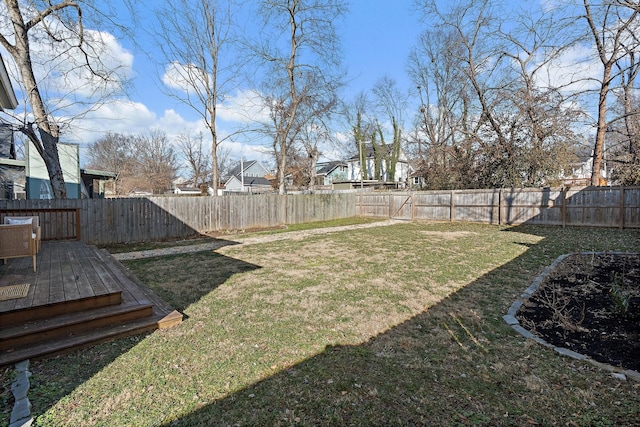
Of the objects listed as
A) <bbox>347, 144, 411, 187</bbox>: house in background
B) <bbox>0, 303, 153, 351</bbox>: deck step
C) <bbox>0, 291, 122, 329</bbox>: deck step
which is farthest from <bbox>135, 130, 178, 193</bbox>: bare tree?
<bbox>0, 303, 153, 351</bbox>: deck step

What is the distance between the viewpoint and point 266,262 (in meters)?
6.45

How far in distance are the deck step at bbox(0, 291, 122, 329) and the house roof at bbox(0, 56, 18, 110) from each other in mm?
4609

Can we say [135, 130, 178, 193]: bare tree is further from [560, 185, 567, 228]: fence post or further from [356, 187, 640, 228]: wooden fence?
[560, 185, 567, 228]: fence post

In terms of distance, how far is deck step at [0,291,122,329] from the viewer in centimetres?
278

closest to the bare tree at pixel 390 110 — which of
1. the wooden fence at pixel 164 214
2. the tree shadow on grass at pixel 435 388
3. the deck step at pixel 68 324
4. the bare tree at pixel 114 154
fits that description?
the wooden fence at pixel 164 214

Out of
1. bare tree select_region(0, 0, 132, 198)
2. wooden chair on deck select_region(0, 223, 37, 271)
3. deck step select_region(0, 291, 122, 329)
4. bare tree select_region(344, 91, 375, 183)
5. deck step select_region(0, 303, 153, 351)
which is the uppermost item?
bare tree select_region(344, 91, 375, 183)

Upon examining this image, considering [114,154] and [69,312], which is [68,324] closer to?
[69,312]

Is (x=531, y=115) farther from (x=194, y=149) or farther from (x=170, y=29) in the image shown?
(x=194, y=149)

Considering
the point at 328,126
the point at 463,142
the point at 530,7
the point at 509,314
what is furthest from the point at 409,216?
the point at 509,314

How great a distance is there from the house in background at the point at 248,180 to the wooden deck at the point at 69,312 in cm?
2925

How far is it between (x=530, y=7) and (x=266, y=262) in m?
14.9

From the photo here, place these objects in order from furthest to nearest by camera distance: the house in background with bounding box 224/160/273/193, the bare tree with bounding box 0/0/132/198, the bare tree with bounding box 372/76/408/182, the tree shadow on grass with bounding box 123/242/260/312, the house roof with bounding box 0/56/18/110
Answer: the house in background with bounding box 224/160/273/193
the bare tree with bounding box 372/76/408/182
the bare tree with bounding box 0/0/132/198
the house roof with bounding box 0/56/18/110
the tree shadow on grass with bounding box 123/242/260/312

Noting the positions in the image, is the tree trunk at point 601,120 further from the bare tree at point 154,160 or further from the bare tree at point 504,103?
the bare tree at point 154,160

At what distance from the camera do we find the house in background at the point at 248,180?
120 feet
